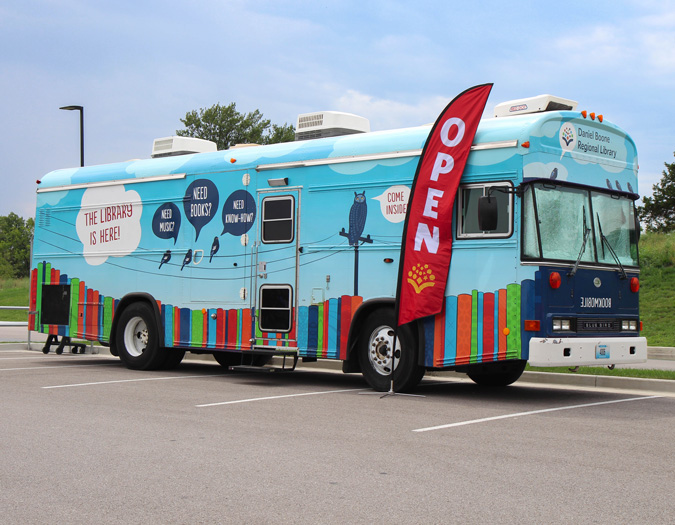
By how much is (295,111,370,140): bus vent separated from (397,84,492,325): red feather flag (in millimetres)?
2313

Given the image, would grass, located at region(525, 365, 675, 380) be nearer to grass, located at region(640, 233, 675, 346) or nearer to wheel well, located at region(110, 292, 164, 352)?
wheel well, located at region(110, 292, 164, 352)

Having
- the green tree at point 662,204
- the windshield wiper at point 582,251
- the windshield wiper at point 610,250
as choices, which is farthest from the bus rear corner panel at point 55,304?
the green tree at point 662,204

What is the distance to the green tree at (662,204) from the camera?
48.4 meters

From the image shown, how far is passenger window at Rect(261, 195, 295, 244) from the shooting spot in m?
12.5

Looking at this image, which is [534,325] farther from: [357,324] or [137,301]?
[137,301]

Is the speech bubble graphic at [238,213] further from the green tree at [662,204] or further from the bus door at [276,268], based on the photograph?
the green tree at [662,204]

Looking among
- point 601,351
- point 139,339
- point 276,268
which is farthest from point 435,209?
point 139,339

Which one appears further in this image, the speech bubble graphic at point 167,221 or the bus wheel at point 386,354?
the speech bubble graphic at point 167,221

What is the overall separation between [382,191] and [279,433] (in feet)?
14.4

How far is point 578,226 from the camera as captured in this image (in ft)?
34.9

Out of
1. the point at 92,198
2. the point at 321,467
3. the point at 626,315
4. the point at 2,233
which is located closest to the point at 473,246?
the point at 626,315

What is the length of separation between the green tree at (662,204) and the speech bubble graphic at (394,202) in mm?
40491

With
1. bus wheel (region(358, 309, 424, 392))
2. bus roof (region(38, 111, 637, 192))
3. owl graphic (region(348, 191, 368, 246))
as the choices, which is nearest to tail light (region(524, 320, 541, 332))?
bus wheel (region(358, 309, 424, 392))

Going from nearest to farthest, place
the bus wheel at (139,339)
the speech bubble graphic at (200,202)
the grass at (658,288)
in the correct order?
the speech bubble graphic at (200,202) < the bus wheel at (139,339) < the grass at (658,288)
